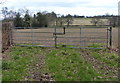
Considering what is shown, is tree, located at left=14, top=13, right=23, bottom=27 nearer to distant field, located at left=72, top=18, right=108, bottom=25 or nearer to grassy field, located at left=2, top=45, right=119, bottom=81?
distant field, located at left=72, top=18, right=108, bottom=25

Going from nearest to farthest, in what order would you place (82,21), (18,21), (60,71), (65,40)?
(60,71) → (65,40) → (18,21) → (82,21)

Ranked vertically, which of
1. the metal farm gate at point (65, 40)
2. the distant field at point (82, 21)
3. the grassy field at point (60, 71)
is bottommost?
the grassy field at point (60, 71)

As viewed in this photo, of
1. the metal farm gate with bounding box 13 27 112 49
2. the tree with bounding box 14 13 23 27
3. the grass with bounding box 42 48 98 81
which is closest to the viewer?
the grass with bounding box 42 48 98 81

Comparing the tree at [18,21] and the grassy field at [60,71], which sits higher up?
the tree at [18,21]

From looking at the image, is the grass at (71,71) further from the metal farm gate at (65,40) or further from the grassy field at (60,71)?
the metal farm gate at (65,40)

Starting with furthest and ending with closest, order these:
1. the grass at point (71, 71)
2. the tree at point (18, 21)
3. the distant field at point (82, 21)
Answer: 1. the distant field at point (82, 21)
2. the tree at point (18, 21)
3. the grass at point (71, 71)

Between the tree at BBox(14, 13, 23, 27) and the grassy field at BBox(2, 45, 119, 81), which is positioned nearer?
the grassy field at BBox(2, 45, 119, 81)

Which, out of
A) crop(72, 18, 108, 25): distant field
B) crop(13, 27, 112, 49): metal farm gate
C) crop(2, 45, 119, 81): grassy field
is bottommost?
crop(2, 45, 119, 81): grassy field

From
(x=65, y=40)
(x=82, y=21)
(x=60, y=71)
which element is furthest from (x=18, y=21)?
(x=60, y=71)

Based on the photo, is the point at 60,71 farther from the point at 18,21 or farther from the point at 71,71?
the point at 18,21

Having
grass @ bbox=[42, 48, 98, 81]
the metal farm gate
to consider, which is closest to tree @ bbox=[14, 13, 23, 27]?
the metal farm gate

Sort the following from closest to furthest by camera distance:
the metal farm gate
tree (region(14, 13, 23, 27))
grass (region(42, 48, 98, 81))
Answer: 1. grass (region(42, 48, 98, 81))
2. the metal farm gate
3. tree (region(14, 13, 23, 27))

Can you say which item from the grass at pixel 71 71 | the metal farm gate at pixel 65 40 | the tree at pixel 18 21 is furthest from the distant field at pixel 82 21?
the grass at pixel 71 71

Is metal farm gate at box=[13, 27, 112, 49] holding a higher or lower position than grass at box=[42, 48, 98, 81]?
higher
